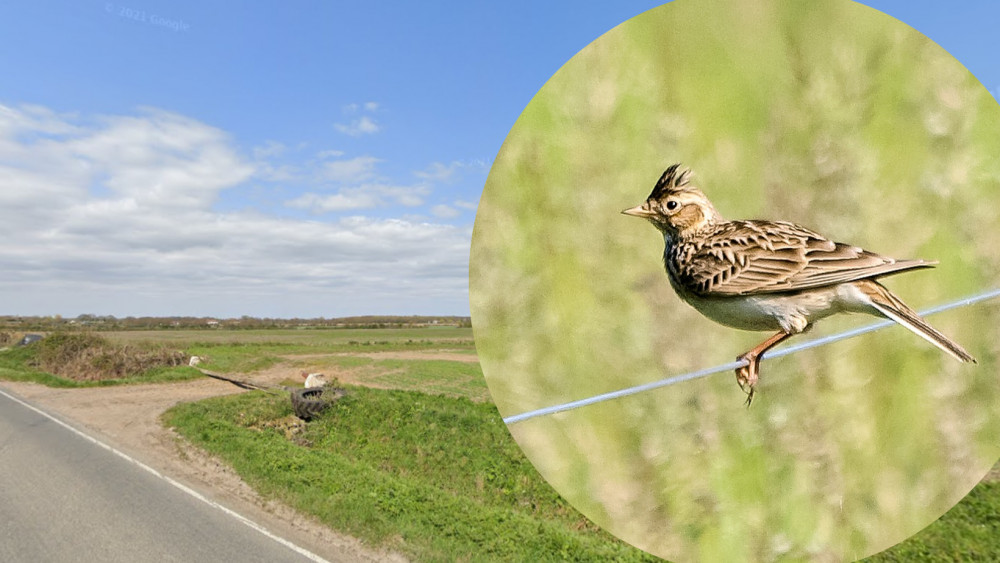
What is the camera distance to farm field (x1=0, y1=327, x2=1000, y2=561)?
6.55 m

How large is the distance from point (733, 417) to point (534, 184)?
0.55m

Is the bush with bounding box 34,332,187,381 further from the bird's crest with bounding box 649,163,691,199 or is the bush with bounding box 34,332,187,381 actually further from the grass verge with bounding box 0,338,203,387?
the bird's crest with bounding box 649,163,691,199

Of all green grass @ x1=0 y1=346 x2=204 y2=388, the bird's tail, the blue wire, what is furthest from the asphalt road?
green grass @ x1=0 y1=346 x2=204 y2=388

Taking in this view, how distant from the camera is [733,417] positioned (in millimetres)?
1033

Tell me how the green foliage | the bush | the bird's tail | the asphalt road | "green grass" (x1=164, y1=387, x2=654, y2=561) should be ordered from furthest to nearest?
the bush
the green foliage
the asphalt road
"green grass" (x1=164, y1=387, x2=654, y2=561)
the bird's tail

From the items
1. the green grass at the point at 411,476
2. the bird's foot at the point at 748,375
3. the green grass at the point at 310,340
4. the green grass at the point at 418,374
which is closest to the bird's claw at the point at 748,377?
the bird's foot at the point at 748,375

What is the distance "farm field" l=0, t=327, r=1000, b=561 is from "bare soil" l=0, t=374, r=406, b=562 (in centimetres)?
21

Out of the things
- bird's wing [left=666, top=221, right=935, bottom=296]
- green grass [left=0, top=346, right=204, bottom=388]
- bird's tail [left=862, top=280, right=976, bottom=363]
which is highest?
bird's wing [left=666, top=221, right=935, bottom=296]

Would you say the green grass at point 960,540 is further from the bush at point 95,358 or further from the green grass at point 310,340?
Answer: the green grass at point 310,340

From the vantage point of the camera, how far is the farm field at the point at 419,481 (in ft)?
21.5

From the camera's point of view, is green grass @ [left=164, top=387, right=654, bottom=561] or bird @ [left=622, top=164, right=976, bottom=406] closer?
bird @ [left=622, top=164, right=976, bottom=406]

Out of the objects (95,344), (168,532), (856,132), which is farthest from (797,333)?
(95,344)

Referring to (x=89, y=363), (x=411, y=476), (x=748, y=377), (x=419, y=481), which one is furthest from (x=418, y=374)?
(x=748, y=377)

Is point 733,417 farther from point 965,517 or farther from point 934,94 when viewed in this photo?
point 965,517
